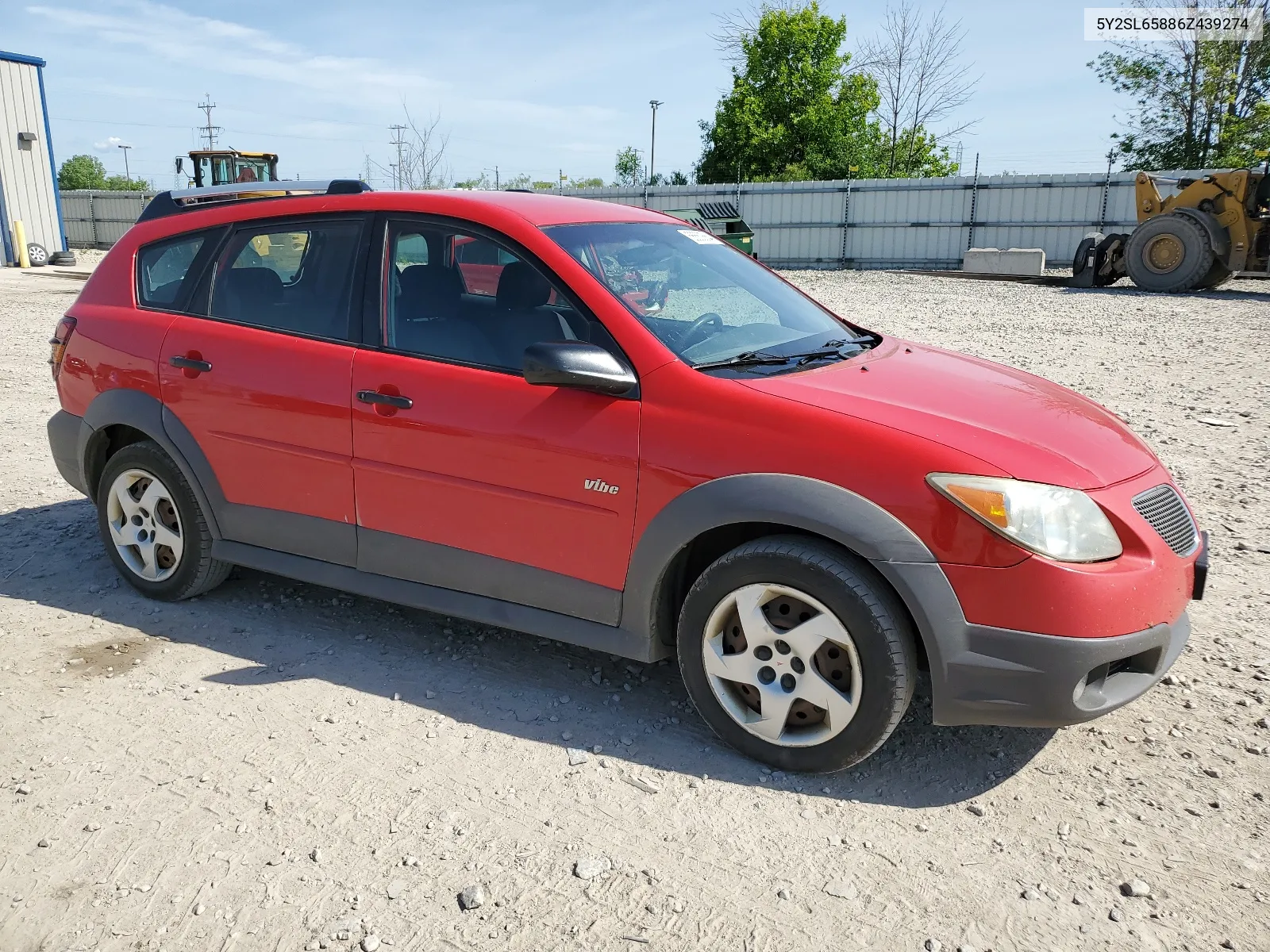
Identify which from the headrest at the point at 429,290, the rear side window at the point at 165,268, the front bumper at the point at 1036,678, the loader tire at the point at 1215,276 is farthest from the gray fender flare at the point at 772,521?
the loader tire at the point at 1215,276

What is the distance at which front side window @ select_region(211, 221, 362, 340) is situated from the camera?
12.6ft

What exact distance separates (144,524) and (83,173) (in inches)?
4135

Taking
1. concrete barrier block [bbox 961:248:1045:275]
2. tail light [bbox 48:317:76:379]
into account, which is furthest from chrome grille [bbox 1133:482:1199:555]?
concrete barrier block [bbox 961:248:1045:275]

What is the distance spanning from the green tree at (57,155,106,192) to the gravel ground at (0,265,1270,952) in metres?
97.1

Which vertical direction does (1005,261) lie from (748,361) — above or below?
below

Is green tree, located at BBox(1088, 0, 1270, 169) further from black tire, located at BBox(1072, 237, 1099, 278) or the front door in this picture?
the front door

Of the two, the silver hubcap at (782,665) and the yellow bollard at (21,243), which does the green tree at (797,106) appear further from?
the silver hubcap at (782,665)

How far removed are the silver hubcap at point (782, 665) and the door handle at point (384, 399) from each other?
135 cm

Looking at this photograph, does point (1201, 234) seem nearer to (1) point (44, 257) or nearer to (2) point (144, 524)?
(2) point (144, 524)

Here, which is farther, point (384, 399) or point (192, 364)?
point (192, 364)

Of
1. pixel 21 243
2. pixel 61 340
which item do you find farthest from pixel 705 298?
pixel 21 243

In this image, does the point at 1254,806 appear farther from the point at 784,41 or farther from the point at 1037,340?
the point at 784,41

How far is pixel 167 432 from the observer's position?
4.14 meters

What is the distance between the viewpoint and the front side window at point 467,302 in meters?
3.43
